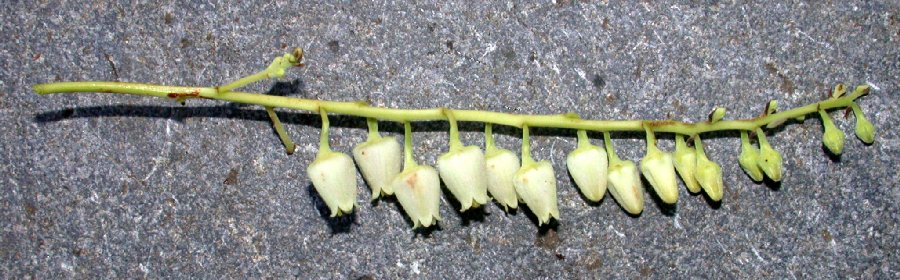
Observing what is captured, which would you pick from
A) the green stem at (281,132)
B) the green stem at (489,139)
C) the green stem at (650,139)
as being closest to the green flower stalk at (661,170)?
the green stem at (650,139)

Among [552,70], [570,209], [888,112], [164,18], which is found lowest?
[570,209]

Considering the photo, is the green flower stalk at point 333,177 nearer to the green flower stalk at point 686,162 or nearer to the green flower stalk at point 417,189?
the green flower stalk at point 417,189

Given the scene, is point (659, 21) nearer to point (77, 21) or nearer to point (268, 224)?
point (268, 224)

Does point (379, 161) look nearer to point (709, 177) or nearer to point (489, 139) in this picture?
point (489, 139)

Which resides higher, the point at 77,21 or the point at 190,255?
the point at 77,21

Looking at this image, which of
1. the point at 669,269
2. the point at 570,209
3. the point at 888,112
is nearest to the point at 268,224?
the point at 570,209

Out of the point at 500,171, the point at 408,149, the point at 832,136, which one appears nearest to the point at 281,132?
the point at 408,149

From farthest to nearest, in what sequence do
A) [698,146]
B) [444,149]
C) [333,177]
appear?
1. [444,149]
2. [698,146]
3. [333,177]
